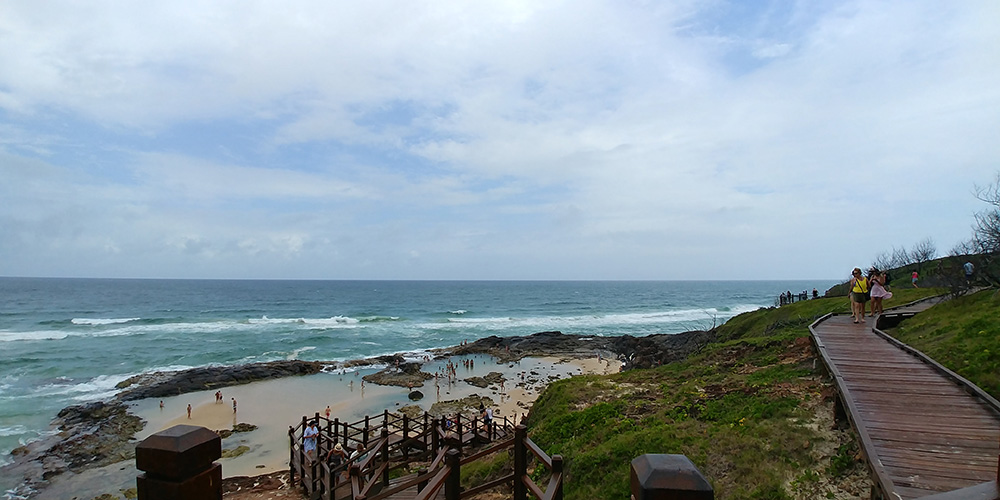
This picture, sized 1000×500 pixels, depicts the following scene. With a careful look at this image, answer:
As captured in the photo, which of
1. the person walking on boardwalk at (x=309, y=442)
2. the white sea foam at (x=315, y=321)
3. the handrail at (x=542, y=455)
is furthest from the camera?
the white sea foam at (x=315, y=321)

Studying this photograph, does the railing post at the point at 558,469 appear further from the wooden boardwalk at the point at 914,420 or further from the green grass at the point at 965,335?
the green grass at the point at 965,335

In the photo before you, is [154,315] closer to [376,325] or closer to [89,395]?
[376,325]

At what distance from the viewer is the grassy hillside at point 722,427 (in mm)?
7059

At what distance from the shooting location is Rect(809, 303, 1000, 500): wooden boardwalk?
545 centimetres

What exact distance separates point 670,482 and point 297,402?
29.9 meters

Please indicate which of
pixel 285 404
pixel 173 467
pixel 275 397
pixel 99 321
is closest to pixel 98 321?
pixel 99 321

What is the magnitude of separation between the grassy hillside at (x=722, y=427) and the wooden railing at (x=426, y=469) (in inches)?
53.0

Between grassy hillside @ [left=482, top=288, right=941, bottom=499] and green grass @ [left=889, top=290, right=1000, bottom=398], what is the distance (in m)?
2.40

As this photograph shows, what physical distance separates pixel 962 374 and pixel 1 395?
42045mm

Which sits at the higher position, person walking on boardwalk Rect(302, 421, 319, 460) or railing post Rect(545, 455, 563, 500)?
railing post Rect(545, 455, 563, 500)

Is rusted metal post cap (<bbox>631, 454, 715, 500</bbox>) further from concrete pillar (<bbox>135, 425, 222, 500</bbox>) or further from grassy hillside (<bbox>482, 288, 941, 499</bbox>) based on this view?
grassy hillside (<bbox>482, 288, 941, 499</bbox>)

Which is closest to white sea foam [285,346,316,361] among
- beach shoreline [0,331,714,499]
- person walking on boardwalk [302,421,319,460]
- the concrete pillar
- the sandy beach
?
beach shoreline [0,331,714,499]

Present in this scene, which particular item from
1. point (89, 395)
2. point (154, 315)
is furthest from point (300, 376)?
point (154, 315)

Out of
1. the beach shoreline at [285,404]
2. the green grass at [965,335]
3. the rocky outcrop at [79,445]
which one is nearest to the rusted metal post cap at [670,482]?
the green grass at [965,335]
